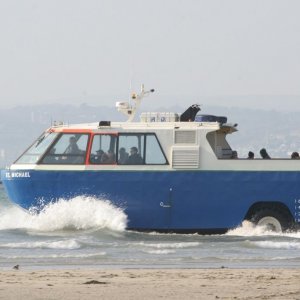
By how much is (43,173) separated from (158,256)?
12.8 ft

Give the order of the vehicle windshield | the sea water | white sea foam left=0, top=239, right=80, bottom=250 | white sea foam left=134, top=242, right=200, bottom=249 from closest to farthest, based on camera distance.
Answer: the sea water, white sea foam left=134, top=242, right=200, bottom=249, white sea foam left=0, top=239, right=80, bottom=250, the vehicle windshield

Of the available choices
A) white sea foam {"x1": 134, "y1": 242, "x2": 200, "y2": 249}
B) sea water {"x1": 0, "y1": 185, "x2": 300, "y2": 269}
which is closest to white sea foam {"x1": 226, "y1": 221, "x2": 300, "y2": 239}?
sea water {"x1": 0, "y1": 185, "x2": 300, "y2": 269}

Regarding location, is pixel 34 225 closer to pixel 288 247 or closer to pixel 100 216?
pixel 100 216

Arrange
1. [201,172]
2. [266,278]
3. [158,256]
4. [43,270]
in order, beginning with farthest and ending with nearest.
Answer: [201,172] < [158,256] < [43,270] < [266,278]

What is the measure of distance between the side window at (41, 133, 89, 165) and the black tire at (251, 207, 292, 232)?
150 inches

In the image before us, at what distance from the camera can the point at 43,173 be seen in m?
25.4

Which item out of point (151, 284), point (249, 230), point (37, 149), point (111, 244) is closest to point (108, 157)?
point (37, 149)

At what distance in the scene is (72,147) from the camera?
25.6 metres

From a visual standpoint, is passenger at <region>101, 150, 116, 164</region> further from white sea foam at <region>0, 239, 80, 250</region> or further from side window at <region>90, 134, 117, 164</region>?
white sea foam at <region>0, 239, 80, 250</region>

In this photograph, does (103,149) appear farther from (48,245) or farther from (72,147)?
(48,245)

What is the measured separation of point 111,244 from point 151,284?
24.5 feet

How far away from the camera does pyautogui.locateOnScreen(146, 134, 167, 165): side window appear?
82.6 feet

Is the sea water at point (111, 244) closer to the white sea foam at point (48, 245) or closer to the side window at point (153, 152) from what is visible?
the white sea foam at point (48, 245)

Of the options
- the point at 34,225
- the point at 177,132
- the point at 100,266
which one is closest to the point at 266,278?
the point at 100,266
